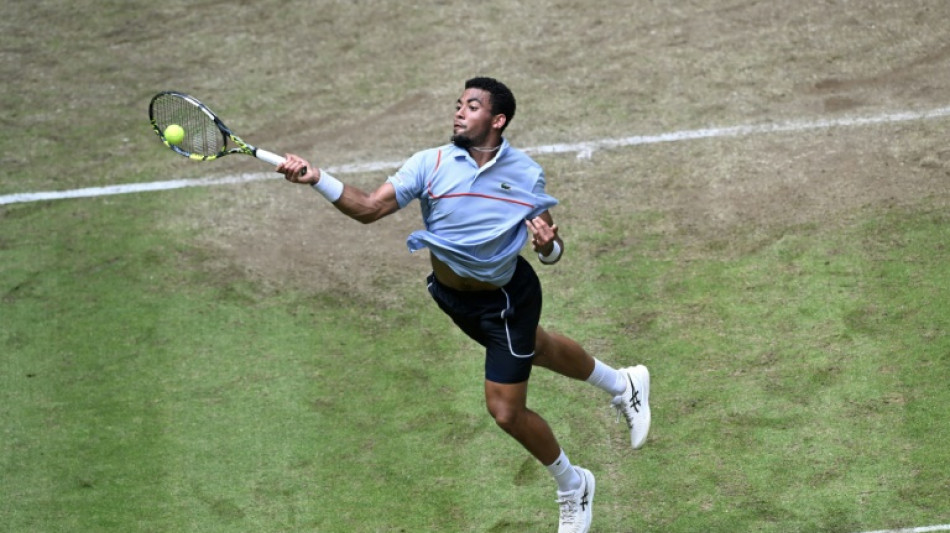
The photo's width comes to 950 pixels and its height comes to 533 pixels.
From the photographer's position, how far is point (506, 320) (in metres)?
8.08

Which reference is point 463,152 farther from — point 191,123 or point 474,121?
point 191,123

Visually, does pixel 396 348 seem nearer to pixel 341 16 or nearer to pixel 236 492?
pixel 236 492

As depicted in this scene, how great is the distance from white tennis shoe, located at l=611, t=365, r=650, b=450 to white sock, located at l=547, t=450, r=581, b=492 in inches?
27.6

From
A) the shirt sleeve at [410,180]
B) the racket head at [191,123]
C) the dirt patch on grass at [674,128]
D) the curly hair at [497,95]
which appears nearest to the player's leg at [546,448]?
the shirt sleeve at [410,180]

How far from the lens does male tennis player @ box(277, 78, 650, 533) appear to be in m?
7.87

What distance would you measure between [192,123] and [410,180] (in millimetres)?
1486

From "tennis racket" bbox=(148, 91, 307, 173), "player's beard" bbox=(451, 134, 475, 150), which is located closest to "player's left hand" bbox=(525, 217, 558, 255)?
"player's beard" bbox=(451, 134, 475, 150)

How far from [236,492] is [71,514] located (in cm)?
102

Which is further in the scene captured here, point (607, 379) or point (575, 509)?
point (607, 379)

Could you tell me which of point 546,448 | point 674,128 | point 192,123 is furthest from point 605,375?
point 674,128

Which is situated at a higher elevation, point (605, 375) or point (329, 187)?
point (329, 187)

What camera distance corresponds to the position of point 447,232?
7.91m

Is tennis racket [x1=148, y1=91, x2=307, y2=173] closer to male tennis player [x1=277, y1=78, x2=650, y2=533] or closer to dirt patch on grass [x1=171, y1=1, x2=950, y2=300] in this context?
male tennis player [x1=277, y1=78, x2=650, y2=533]

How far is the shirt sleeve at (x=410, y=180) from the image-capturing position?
25.6 ft
